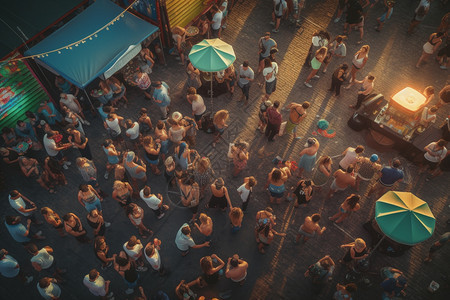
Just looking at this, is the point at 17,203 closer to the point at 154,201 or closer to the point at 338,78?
the point at 154,201

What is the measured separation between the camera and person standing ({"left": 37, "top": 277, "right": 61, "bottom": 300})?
6754 millimetres

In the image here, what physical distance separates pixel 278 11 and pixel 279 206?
26.4 ft

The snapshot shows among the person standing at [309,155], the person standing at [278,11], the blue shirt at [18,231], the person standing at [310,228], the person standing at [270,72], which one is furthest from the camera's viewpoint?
the person standing at [278,11]

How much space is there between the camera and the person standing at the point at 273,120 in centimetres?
980

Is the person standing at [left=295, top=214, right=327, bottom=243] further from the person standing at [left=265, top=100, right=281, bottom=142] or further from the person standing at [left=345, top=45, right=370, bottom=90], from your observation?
the person standing at [left=345, top=45, right=370, bottom=90]

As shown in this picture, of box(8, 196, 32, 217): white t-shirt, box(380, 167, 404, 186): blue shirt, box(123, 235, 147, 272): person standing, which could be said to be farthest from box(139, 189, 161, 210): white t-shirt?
box(380, 167, 404, 186): blue shirt

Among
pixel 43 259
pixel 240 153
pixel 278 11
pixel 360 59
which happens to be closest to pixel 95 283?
pixel 43 259

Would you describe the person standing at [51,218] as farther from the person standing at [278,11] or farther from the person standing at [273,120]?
the person standing at [278,11]

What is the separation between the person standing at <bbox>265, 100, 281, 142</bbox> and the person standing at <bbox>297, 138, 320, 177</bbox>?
1.22 m

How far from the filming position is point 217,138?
10.6 metres

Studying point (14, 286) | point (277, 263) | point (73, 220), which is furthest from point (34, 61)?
point (277, 263)

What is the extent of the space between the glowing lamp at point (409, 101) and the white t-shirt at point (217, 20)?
6.83 m

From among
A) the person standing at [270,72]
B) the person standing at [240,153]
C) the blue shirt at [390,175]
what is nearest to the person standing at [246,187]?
the person standing at [240,153]

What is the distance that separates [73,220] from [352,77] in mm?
10143
